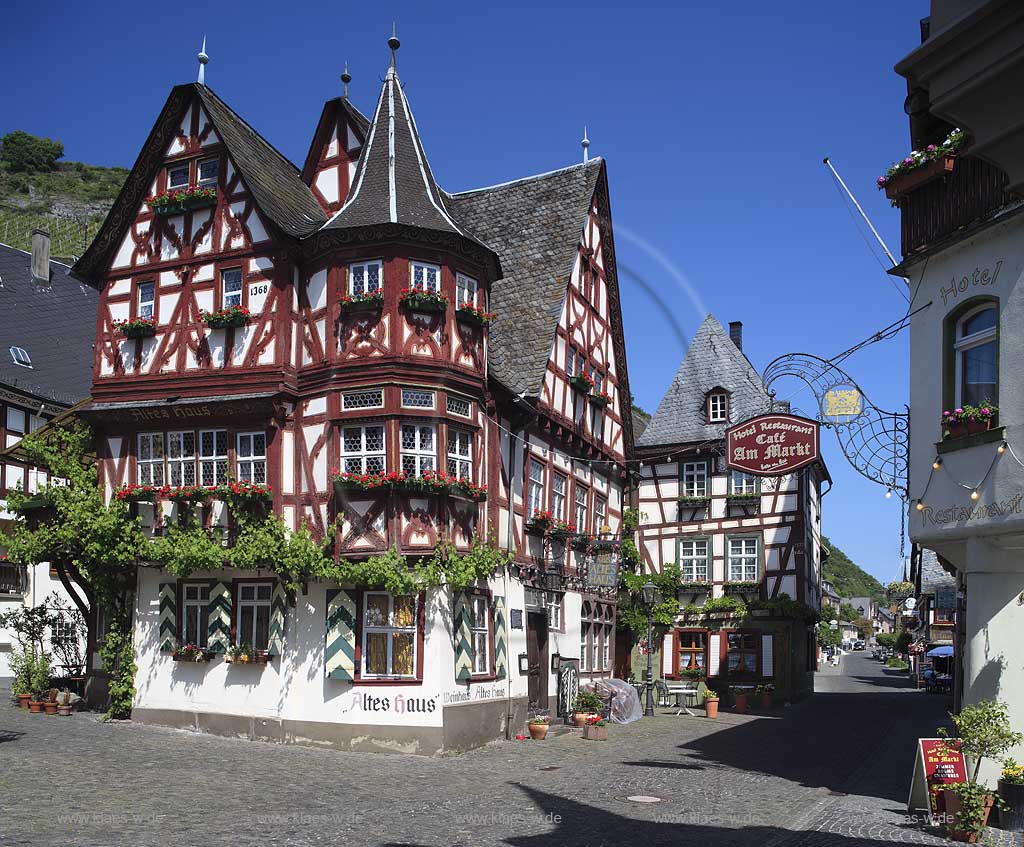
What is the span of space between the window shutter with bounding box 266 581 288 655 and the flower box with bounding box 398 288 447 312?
5.72m

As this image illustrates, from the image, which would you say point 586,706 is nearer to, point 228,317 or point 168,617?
point 168,617

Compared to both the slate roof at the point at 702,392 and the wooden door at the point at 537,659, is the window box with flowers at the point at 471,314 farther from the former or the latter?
the slate roof at the point at 702,392

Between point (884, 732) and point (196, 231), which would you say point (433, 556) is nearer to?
point (196, 231)

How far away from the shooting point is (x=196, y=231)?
23516 mm

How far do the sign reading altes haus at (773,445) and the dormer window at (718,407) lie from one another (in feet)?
75.4

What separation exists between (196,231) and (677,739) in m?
14.4

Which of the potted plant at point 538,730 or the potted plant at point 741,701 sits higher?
the potted plant at point 538,730

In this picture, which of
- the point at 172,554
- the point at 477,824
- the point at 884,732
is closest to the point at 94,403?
the point at 172,554

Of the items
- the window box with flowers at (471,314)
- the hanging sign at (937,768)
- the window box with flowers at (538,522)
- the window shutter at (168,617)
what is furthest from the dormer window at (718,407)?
the hanging sign at (937,768)

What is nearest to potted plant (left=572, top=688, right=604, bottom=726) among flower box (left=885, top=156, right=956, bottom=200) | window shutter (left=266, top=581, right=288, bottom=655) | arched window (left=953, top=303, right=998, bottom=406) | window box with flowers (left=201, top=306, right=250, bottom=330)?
window shutter (left=266, top=581, right=288, bottom=655)

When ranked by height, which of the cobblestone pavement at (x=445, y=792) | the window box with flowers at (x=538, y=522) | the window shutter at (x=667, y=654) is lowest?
the window shutter at (x=667, y=654)

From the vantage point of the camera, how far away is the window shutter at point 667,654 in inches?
1443

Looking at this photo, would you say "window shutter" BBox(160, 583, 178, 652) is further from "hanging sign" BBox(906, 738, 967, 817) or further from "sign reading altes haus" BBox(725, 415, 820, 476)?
"hanging sign" BBox(906, 738, 967, 817)

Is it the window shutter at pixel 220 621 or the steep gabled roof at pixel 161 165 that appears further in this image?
the steep gabled roof at pixel 161 165
